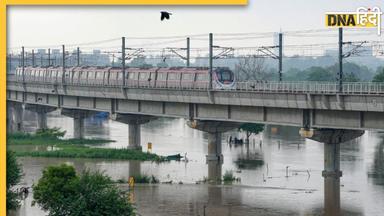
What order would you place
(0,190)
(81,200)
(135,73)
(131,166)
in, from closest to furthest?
(0,190)
(81,200)
(131,166)
(135,73)

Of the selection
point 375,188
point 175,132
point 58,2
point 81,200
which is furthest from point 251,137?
point 58,2

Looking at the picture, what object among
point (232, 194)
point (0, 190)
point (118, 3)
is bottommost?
point (232, 194)

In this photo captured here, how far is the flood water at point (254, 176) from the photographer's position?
1836 inches

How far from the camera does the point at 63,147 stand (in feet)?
276

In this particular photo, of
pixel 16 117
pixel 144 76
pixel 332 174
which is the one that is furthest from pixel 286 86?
pixel 16 117

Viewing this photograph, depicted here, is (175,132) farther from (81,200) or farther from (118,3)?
(118,3)

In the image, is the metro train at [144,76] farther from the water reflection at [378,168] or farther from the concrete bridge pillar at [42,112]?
the water reflection at [378,168]

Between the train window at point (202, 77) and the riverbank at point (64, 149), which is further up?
the train window at point (202, 77)

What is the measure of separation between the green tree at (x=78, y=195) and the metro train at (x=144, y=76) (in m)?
31.9

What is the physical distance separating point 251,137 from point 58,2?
81169 millimetres

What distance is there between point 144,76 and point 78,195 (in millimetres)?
44662

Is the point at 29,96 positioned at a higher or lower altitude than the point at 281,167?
higher

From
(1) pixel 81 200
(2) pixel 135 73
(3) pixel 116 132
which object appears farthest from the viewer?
(3) pixel 116 132

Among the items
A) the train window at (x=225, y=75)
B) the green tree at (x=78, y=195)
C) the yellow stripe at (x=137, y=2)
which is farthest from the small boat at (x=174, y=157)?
the yellow stripe at (x=137, y=2)
